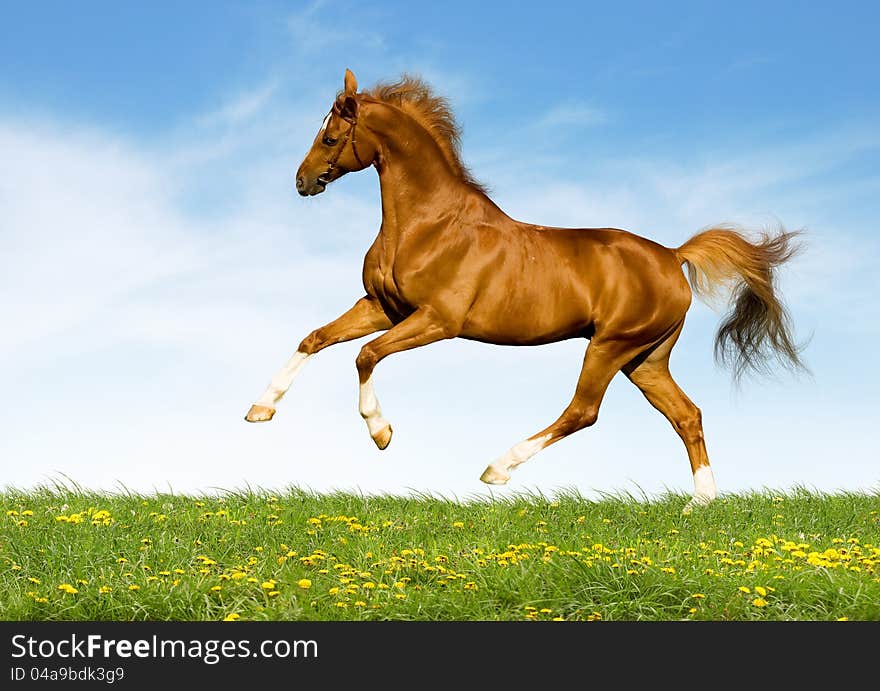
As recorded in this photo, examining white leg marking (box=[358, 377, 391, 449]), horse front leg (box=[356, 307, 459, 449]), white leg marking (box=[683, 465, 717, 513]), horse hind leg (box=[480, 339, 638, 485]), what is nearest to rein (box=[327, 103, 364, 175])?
horse front leg (box=[356, 307, 459, 449])

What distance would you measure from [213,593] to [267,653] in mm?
932

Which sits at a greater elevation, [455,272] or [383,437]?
[455,272]

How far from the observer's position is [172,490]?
9.33m

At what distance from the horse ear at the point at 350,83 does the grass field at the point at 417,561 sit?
3252 mm

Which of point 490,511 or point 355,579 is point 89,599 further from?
point 490,511

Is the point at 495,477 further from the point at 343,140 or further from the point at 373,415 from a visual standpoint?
the point at 343,140

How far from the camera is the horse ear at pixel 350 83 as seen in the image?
7613 millimetres

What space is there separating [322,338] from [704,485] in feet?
12.7

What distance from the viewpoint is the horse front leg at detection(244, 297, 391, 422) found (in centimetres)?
765

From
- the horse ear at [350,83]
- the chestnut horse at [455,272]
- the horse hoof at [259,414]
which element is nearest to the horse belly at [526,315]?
the chestnut horse at [455,272]

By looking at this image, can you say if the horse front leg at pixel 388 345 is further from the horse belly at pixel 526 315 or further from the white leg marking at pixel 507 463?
the white leg marking at pixel 507 463

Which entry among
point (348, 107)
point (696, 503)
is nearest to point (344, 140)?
point (348, 107)

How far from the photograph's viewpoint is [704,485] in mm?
9320

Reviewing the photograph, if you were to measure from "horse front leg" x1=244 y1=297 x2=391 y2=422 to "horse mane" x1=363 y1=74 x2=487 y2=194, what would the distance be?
4.15 feet
